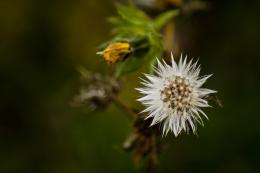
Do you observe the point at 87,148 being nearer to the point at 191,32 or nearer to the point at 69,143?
the point at 69,143

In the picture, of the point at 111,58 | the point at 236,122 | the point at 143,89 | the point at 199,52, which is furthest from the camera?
the point at 199,52

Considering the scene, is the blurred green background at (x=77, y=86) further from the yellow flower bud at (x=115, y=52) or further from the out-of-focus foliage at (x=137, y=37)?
the yellow flower bud at (x=115, y=52)

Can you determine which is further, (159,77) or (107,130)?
(107,130)

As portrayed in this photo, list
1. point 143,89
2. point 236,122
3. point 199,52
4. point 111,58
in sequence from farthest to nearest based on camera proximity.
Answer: point 199,52 < point 236,122 < point 111,58 < point 143,89

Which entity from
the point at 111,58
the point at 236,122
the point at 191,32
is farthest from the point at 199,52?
the point at 111,58

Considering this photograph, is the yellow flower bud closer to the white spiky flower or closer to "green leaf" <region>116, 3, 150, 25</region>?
the white spiky flower

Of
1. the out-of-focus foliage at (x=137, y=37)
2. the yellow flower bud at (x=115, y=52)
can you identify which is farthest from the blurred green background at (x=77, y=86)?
the yellow flower bud at (x=115, y=52)

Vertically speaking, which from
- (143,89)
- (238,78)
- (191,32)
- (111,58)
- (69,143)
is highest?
(191,32)

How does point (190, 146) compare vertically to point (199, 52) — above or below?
below
